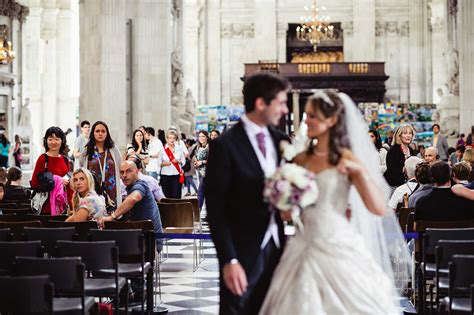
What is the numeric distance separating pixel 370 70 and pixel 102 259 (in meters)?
35.6

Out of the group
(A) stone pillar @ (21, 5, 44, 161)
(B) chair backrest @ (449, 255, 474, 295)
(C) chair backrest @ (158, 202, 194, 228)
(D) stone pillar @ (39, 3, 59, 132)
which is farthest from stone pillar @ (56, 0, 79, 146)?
(B) chair backrest @ (449, 255, 474, 295)

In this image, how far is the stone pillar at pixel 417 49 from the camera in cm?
4594

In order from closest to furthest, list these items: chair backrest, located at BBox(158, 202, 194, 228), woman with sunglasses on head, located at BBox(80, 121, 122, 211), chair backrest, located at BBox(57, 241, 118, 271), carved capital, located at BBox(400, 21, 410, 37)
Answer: chair backrest, located at BBox(57, 241, 118, 271) < woman with sunglasses on head, located at BBox(80, 121, 122, 211) < chair backrest, located at BBox(158, 202, 194, 228) < carved capital, located at BBox(400, 21, 410, 37)

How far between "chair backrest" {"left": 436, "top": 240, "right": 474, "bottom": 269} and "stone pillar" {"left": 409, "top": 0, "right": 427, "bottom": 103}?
38.8 meters

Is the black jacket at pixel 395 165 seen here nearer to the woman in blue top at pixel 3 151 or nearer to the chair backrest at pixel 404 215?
the chair backrest at pixel 404 215

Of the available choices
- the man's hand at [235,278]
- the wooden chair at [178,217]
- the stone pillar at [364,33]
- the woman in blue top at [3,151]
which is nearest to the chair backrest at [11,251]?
the man's hand at [235,278]

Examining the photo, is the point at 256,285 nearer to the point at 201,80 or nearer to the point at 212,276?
the point at 212,276

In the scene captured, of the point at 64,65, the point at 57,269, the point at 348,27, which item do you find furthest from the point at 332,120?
the point at 348,27

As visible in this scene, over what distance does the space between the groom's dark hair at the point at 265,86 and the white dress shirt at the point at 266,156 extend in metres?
0.15

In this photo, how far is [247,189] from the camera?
17.6ft

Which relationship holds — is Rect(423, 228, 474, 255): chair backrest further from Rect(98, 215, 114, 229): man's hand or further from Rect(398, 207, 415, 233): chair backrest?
Rect(98, 215, 114, 229): man's hand

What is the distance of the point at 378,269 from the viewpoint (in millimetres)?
5531

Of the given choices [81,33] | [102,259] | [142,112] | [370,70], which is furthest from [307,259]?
[370,70]

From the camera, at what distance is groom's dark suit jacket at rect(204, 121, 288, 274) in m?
5.34
